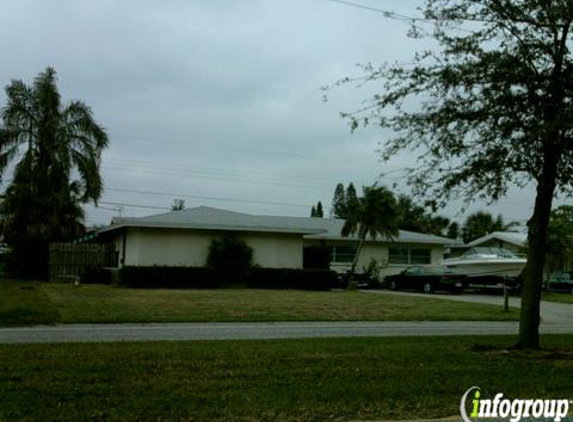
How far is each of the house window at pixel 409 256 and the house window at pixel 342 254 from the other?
2316 mm

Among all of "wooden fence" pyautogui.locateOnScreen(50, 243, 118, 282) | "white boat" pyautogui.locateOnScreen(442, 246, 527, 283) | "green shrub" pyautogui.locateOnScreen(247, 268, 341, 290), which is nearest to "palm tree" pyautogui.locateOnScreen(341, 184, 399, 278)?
"green shrub" pyautogui.locateOnScreen(247, 268, 341, 290)

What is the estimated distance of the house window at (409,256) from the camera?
43.4 meters

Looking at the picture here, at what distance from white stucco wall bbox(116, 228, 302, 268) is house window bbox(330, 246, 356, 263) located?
6473 mm

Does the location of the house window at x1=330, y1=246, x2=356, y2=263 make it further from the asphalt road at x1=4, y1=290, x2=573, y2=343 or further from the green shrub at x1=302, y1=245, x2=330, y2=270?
the asphalt road at x1=4, y1=290, x2=573, y2=343

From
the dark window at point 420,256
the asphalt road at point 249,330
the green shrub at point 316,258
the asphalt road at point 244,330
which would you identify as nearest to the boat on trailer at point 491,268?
the dark window at point 420,256

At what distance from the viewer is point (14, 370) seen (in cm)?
905

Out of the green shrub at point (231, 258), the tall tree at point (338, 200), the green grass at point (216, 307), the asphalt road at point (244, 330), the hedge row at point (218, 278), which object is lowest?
the asphalt road at point (244, 330)

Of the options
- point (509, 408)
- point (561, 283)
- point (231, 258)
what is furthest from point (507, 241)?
point (509, 408)

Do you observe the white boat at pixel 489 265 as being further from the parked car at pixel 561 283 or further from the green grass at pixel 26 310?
the green grass at pixel 26 310

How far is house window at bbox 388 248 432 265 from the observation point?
4338 cm

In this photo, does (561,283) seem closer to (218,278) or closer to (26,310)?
(218,278)

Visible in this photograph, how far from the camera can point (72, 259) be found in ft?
115

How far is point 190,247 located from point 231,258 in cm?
198

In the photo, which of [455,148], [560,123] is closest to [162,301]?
[455,148]
